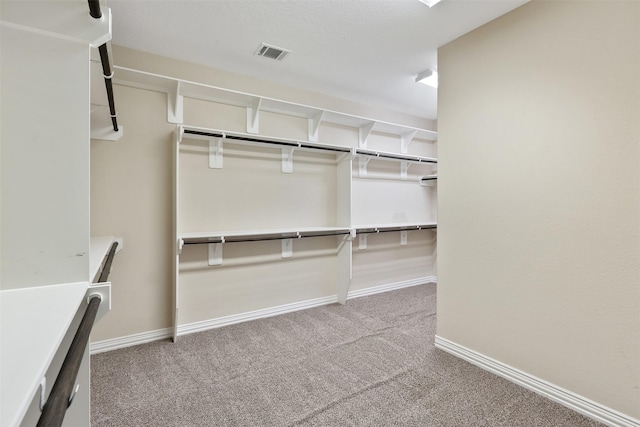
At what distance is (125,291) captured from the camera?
254cm

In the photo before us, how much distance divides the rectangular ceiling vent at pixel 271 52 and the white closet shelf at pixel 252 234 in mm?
1526

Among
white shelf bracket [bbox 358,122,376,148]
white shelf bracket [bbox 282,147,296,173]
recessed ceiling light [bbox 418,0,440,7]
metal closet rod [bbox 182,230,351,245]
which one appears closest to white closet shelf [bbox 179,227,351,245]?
metal closet rod [bbox 182,230,351,245]

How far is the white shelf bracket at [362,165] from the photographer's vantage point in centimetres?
378

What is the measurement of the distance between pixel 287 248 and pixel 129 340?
1.58 metres

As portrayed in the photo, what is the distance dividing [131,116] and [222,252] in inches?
54.0

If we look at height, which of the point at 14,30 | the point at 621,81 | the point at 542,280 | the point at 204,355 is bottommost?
the point at 204,355

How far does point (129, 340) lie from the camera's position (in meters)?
2.54

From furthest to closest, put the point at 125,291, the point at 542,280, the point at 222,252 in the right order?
the point at 222,252
the point at 125,291
the point at 542,280

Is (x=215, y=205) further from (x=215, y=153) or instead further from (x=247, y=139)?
(x=247, y=139)

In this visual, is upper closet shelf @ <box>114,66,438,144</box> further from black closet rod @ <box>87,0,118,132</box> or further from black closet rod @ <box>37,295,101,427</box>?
black closet rod @ <box>37,295,101,427</box>

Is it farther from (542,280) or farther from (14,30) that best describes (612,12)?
(14,30)

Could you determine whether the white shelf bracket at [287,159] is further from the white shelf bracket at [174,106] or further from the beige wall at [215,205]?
the white shelf bracket at [174,106]

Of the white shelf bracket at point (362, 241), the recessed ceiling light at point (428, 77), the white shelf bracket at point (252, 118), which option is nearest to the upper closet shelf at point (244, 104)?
the white shelf bracket at point (252, 118)

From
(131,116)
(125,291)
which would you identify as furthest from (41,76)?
(125,291)
